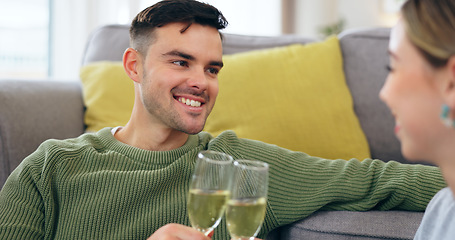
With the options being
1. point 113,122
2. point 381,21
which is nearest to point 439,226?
point 113,122

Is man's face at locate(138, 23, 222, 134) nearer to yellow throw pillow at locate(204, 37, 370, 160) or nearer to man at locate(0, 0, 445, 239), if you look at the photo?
man at locate(0, 0, 445, 239)

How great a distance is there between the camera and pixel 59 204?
129 centimetres

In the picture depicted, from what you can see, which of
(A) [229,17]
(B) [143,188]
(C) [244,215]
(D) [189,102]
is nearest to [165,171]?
(B) [143,188]

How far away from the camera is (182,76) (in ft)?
4.40

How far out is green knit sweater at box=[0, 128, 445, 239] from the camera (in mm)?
1263

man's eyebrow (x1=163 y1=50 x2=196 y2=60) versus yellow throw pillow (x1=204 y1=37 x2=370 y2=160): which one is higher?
man's eyebrow (x1=163 y1=50 x2=196 y2=60)

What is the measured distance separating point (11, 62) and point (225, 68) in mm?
2218

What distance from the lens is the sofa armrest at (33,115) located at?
169 cm

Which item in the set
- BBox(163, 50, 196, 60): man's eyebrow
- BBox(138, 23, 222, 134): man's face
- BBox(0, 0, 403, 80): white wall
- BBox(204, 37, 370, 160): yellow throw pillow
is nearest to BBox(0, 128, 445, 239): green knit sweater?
BBox(138, 23, 222, 134): man's face

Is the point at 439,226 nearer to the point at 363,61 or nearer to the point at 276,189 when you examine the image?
the point at 276,189

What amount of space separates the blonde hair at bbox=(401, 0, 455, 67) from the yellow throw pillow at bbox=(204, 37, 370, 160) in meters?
1.10

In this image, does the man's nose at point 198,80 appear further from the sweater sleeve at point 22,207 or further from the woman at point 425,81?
the woman at point 425,81

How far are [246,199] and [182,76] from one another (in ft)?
1.93

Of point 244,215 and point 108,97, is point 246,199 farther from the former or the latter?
point 108,97
